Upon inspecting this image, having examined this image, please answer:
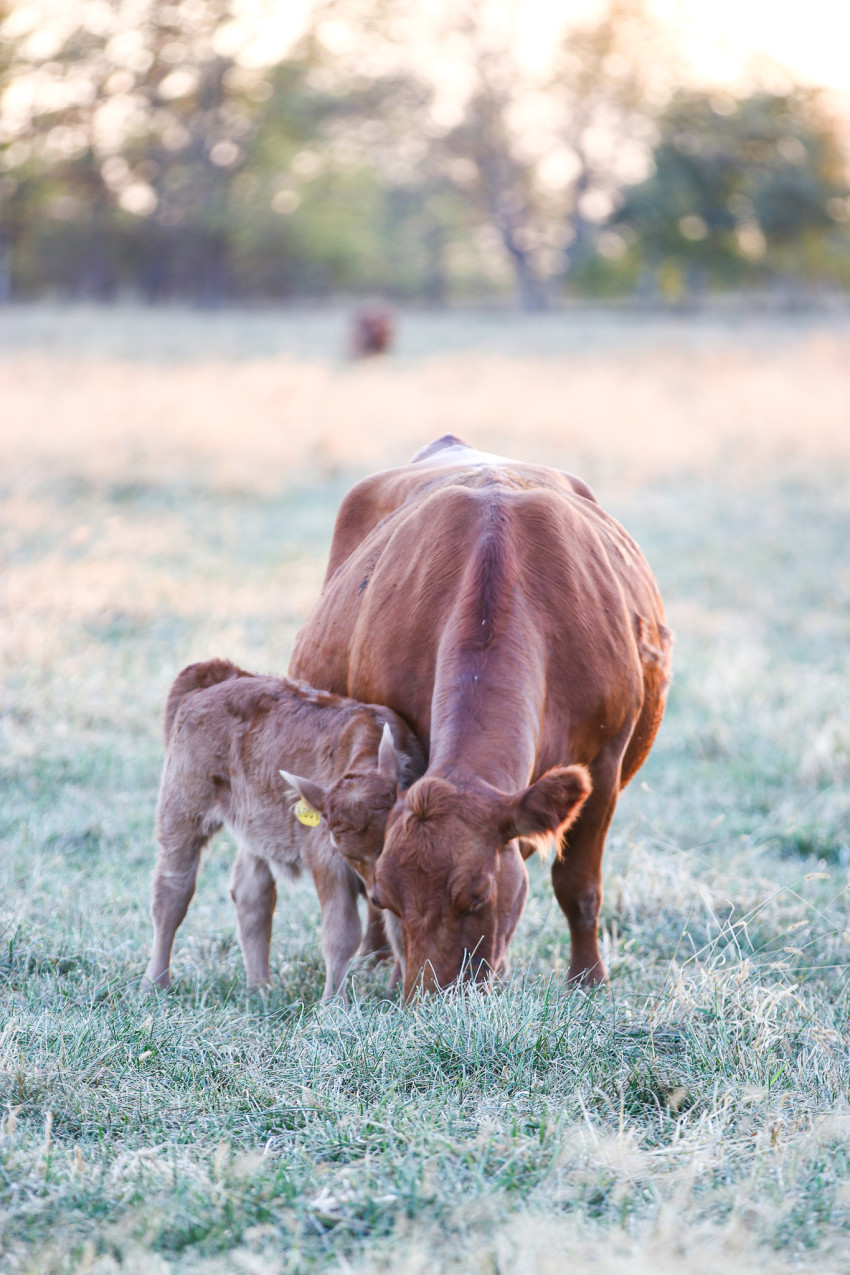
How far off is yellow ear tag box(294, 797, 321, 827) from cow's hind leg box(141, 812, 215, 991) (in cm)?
63

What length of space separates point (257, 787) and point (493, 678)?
34.0 inches

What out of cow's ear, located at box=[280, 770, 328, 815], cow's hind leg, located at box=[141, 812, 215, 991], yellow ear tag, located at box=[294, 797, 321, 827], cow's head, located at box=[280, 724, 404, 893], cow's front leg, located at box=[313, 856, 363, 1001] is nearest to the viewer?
cow's head, located at box=[280, 724, 404, 893]

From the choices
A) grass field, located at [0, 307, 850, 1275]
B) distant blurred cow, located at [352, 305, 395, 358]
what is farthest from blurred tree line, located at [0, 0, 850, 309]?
grass field, located at [0, 307, 850, 1275]

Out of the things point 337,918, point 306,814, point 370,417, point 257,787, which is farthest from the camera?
point 370,417

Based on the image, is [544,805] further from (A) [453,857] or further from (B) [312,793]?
(B) [312,793]

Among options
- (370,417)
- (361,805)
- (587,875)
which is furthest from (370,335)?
(361,805)

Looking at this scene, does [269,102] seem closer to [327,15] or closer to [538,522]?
[327,15]

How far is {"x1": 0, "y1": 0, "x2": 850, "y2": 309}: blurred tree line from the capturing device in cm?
4028

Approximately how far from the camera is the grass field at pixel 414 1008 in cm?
220

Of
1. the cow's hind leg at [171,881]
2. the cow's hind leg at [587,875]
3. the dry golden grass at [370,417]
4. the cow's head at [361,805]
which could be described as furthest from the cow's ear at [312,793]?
the dry golden grass at [370,417]

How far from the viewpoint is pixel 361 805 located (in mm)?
2936

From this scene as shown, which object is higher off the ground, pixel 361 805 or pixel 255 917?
pixel 361 805

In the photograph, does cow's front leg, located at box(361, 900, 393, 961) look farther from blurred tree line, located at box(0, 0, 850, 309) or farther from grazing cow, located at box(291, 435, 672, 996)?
blurred tree line, located at box(0, 0, 850, 309)

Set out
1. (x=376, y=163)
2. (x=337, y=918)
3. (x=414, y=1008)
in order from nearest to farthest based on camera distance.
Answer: (x=414, y=1008), (x=337, y=918), (x=376, y=163)
